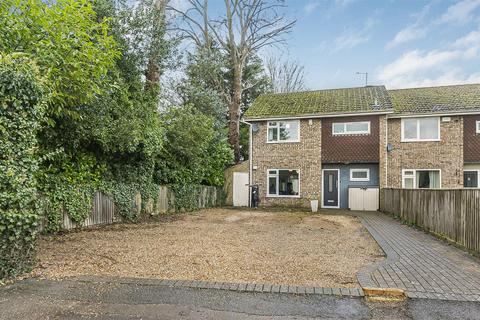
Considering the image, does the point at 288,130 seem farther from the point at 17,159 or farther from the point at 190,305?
the point at 190,305

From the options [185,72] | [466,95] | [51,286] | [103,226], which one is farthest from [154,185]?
[466,95]

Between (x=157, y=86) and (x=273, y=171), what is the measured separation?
754 cm

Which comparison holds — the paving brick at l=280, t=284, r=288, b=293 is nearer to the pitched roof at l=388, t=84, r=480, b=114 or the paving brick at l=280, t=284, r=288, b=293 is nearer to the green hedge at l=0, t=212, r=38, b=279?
the green hedge at l=0, t=212, r=38, b=279

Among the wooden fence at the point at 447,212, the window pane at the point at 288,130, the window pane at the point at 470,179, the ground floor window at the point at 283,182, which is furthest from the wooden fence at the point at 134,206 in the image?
the window pane at the point at 470,179

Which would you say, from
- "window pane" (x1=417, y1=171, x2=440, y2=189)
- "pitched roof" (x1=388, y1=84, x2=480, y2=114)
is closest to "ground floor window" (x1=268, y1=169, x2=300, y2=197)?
"window pane" (x1=417, y1=171, x2=440, y2=189)

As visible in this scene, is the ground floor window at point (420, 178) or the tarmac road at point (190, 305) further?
the ground floor window at point (420, 178)

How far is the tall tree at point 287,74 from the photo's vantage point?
109ft

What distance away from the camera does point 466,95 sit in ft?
55.3

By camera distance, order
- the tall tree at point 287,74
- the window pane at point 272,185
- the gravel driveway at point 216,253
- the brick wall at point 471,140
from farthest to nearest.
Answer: the tall tree at point 287,74 → the window pane at point 272,185 → the brick wall at point 471,140 → the gravel driveway at point 216,253

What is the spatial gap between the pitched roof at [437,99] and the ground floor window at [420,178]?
9.50ft

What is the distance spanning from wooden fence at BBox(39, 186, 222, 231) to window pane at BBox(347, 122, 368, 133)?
768 cm

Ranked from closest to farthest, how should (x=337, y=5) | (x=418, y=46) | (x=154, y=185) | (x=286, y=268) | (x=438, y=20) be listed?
(x=286, y=268) → (x=154, y=185) → (x=438, y=20) → (x=337, y=5) → (x=418, y=46)

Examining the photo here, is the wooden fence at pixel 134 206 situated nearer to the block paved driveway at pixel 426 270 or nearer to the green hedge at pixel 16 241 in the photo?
the green hedge at pixel 16 241

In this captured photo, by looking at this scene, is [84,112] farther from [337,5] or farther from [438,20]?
[438,20]
